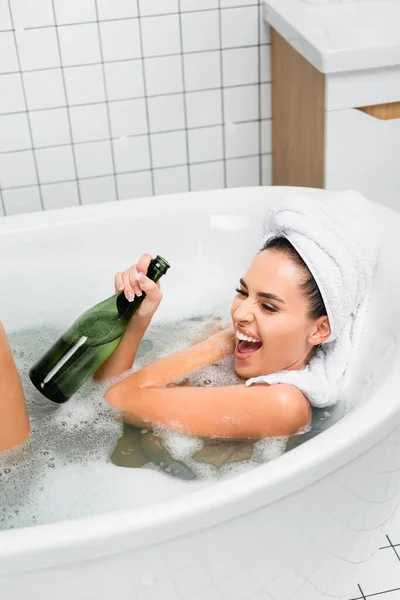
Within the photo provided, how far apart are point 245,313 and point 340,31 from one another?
3.10 feet

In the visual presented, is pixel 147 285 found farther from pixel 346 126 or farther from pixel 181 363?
pixel 346 126

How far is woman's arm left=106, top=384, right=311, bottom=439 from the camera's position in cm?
136

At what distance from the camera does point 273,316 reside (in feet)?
4.52

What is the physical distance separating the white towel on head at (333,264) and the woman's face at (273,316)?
0.10 ft

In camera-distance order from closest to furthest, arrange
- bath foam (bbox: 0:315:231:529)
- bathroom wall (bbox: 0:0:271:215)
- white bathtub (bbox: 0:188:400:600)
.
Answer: white bathtub (bbox: 0:188:400:600)
bath foam (bbox: 0:315:231:529)
bathroom wall (bbox: 0:0:271:215)

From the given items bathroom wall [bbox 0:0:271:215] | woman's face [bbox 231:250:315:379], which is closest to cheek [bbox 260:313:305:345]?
woman's face [bbox 231:250:315:379]

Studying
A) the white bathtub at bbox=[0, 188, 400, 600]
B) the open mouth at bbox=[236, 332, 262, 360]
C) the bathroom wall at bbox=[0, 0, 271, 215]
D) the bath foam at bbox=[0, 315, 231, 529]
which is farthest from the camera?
the bathroom wall at bbox=[0, 0, 271, 215]

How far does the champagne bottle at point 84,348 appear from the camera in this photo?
1.45 meters

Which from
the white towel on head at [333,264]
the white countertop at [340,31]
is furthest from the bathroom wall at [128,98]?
the white towel on head at [333,264]

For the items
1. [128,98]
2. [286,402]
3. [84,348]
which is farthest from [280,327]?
[128,98]

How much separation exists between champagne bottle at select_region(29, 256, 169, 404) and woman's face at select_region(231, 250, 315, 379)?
0.16 m

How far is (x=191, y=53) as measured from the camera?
7.73 feet

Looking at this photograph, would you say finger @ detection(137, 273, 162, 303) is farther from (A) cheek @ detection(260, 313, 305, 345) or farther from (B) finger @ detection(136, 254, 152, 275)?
(A) cheek @ detection(260, 313, 305, 345)

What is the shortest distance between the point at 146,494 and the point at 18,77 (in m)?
1.39
